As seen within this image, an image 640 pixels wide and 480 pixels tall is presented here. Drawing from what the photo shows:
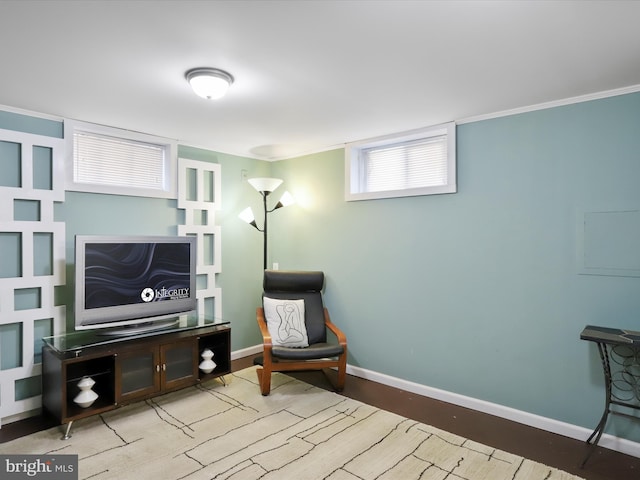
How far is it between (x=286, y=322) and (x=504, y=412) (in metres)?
2.03

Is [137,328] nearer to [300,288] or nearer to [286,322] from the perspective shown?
[286,322]

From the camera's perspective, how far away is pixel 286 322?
3.80m

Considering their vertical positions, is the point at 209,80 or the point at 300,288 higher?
the point at 209,80

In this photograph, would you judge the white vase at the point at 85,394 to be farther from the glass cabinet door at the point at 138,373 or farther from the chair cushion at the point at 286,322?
the chair cushion at the point at 286,322

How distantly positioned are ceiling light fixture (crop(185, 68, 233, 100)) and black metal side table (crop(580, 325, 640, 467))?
2.74 meters

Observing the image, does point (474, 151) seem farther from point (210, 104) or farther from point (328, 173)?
point (210, 104)

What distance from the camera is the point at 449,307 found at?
3389 mm

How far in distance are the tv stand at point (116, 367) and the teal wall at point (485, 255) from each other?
0.87m

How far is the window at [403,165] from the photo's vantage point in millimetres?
3436

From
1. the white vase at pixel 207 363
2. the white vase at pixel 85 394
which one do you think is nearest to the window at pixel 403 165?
the white vase at pixel 207 363

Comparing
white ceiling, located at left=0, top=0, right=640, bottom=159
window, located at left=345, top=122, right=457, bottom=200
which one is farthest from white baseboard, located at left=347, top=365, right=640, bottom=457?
white ceiling, located at left=0, top=0, right=640, bottom=159

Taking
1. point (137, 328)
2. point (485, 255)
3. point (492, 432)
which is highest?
point (485, 255)

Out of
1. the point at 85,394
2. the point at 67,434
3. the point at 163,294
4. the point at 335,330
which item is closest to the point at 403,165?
the point at 335,330

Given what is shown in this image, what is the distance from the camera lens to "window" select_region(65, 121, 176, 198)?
3.38 m
